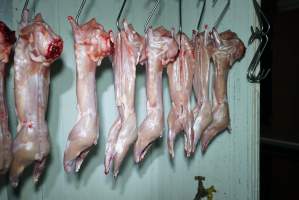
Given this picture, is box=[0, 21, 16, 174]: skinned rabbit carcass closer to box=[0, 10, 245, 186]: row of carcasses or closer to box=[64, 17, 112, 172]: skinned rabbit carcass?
box=[0, 10, 245, 186]: row of carcasses

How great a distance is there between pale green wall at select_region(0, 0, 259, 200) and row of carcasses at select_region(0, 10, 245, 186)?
20cm

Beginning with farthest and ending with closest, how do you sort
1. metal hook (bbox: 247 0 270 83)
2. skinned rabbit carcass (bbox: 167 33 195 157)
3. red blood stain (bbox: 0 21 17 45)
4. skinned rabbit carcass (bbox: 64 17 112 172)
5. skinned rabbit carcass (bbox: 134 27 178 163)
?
metal hook (bbox: 247 0 270 83) → skinned rabbit carcass (bbox: 167 33 195 157) → skinned rabbit carcass (bbox: 134 27 178 163) → skinned rabbit carcass (bbox: 64 17 112 172) → red blood stain (bbox: 0 21 17 45)

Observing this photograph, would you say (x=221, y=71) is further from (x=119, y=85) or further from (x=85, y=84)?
(x=85, y=84)

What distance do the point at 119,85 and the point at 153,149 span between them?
66cm

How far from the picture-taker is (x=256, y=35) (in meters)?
1.73

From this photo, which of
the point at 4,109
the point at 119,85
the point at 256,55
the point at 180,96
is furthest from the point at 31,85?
the point at 256,55

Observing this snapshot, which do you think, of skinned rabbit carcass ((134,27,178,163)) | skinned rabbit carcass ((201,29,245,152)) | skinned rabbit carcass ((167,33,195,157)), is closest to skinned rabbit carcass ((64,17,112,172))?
skinned rabbit carcass ((134,27,178,163))

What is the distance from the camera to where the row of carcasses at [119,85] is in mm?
1147

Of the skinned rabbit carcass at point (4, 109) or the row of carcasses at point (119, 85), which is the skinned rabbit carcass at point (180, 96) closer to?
the row of carcasses at point (119, 85)

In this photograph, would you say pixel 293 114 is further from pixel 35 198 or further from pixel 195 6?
pixel 35 198

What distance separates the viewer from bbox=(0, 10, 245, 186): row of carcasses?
1.15 metres

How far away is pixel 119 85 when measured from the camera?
51.9 inches

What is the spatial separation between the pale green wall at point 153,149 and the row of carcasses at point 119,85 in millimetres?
196

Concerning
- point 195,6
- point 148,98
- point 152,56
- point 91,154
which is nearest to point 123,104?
point 148,98
